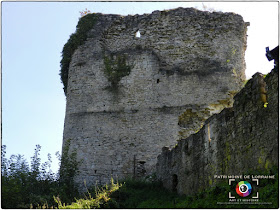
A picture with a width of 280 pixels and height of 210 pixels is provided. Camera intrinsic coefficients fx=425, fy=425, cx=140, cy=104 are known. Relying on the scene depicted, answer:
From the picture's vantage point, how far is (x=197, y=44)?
14961mm

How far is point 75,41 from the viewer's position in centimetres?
1598

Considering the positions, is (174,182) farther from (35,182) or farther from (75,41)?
(75,41)

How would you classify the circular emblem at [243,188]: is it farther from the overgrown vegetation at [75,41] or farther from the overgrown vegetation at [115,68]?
the overgrown vegetation at [75,41]

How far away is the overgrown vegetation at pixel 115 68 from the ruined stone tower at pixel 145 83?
0.04 meters

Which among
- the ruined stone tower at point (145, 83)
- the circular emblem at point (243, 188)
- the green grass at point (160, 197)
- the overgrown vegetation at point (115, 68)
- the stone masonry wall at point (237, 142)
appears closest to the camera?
Answer: the green grass at point (160, 197)

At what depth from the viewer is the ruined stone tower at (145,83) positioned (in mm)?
13781

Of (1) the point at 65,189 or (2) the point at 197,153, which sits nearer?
(2) the point at 197,153

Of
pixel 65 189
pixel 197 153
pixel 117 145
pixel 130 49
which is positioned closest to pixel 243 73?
pixel 130 49

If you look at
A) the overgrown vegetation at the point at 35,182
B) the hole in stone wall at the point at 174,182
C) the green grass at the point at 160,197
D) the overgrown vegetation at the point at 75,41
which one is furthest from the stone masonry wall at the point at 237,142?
the overgrown vegetation at the point at 75,41

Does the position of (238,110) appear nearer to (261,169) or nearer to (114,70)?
(261,169)

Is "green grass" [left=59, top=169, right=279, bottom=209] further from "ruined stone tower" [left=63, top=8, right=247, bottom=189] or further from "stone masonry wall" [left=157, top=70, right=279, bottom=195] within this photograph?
"ruined stone tower" [left=63, top=8, right=247, bottom=189]

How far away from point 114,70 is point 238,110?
7.89 m

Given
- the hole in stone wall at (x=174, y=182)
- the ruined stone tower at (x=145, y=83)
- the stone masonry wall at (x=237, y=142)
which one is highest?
the ruined stone tower at (x=145, y=83)

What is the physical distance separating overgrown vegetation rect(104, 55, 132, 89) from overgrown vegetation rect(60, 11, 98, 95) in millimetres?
1425
